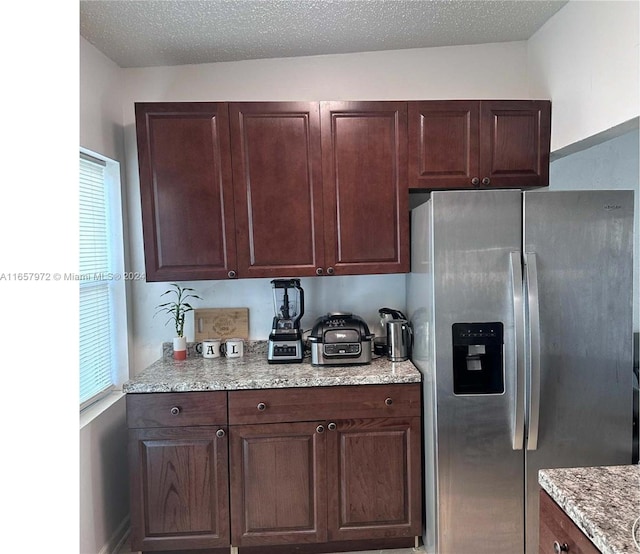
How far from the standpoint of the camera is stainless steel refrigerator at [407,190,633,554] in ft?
5.84

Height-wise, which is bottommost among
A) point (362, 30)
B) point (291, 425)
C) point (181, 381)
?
point (291, 425)

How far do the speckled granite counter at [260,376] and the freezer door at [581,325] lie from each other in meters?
0.59

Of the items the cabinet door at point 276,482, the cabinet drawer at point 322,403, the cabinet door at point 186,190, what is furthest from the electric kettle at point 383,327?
the cabinet door at point 186,190

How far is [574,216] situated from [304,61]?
165 centimetres

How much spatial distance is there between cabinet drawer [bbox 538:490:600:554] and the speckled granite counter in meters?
0.90

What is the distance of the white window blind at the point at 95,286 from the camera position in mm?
2059

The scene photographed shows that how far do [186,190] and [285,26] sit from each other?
944 millimetres

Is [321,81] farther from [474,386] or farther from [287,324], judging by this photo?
[474,386]

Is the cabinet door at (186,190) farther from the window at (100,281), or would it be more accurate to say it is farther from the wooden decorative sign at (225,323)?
the wooden decorative sign at (225,323)

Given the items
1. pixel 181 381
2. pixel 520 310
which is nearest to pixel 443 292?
pixel 520 310

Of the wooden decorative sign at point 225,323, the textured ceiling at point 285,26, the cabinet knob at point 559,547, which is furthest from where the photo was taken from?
the wooden decorative sign at point 225,323
